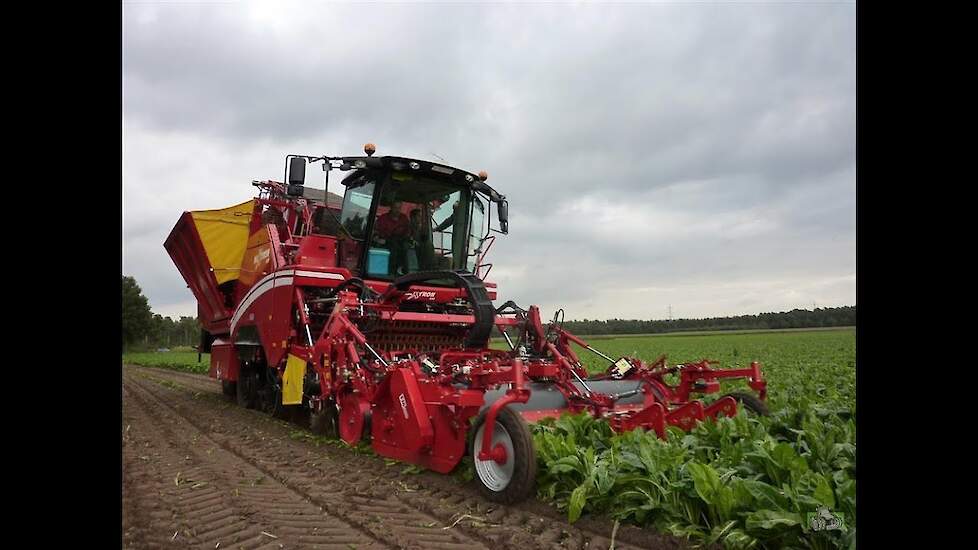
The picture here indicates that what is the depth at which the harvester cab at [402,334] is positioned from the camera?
4.71 m

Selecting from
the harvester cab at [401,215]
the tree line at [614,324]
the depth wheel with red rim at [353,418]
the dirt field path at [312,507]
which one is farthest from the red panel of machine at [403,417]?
the tree line at [614,324]

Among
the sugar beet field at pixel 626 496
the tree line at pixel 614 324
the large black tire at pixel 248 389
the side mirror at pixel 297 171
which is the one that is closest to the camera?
the sugar beet field at pixel 626 496

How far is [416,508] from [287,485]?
132 centimetres

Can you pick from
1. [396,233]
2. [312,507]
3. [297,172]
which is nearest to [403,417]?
[312,507]

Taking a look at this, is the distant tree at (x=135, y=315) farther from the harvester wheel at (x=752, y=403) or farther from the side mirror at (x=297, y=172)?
the harvester wheel at (x=752, y=403)

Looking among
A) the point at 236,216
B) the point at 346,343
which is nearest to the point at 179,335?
the point at 236,216

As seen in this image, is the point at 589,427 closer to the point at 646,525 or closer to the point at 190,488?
the point at 646,525

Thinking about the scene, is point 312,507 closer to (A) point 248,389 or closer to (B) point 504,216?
(B) point 504,216

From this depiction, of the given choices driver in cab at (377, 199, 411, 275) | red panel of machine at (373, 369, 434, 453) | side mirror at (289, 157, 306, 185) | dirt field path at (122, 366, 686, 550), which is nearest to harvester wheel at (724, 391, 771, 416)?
dirt field path at (122, 366, 686, 550)

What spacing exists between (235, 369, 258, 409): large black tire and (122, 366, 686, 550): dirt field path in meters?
2.69

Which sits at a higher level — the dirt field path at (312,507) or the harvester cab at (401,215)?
the harvester cab at (401,215)

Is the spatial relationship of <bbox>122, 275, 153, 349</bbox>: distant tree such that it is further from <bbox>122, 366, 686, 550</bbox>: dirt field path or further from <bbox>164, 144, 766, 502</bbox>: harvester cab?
<bbox>122, 366, 686, 550</bbox>: dirt field path

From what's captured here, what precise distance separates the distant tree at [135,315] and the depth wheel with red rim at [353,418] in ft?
179

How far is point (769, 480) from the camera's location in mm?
3486
